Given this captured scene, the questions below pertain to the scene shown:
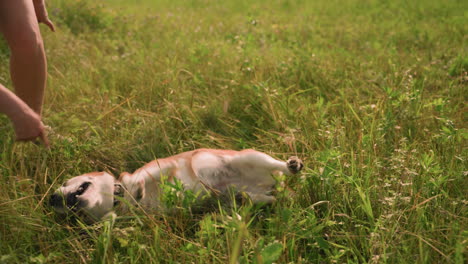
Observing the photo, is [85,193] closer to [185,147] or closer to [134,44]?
[185,147]

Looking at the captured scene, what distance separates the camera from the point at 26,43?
2254 millimetres

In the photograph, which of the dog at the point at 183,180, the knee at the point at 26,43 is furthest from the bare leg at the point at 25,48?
the dog at the point at 183,180

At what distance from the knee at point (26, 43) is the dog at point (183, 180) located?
0.81 m

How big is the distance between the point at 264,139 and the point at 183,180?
0.67 metres

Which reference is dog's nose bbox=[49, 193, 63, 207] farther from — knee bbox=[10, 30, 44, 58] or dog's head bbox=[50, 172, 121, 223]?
knee bbox=[10, 30, 44, 58]

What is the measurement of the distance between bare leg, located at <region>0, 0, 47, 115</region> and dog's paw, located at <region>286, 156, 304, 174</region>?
159 cm

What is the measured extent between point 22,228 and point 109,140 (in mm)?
939

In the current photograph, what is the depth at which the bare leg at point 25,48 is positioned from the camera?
85.8 inches

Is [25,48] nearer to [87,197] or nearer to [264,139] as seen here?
[87,197]

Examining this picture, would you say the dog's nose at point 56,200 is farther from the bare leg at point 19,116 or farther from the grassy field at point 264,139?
the bare leg at point 19,116

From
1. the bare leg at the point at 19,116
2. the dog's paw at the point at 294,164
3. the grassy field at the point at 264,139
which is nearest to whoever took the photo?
the bare leg at the point at 19,116

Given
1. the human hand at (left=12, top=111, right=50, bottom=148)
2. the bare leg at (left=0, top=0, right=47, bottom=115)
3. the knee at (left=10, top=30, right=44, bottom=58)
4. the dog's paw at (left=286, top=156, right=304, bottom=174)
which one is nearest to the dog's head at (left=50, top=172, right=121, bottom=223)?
the human hand at (left=12, top=111, right=50, bottom=148)

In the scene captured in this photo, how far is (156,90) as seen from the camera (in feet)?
10.8

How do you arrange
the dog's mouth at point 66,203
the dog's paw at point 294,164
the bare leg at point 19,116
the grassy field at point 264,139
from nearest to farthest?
the bare leg at point 19,116 < the grassy field at point 264,139 < the dog's mouth at point 66,203 < the dog's paw at point 294,164
